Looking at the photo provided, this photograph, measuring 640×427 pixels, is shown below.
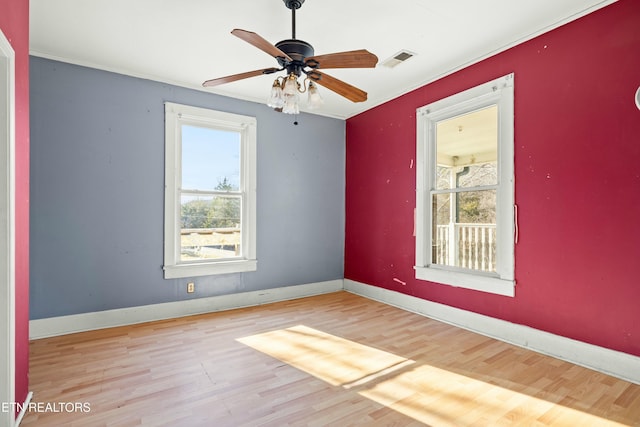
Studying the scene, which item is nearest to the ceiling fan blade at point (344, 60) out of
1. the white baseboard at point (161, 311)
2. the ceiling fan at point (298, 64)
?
Result: the ceiling fan at point (298, 64)

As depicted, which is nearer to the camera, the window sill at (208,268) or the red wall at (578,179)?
the red wall at (578,179)

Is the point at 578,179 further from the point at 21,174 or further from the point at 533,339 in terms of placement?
the point at 21,174

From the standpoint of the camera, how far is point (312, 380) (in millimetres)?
2285

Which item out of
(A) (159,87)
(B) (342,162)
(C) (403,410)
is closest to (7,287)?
(C) (403,410)

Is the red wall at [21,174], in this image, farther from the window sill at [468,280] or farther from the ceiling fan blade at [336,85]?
the window sill at [468,280]

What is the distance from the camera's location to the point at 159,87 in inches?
145

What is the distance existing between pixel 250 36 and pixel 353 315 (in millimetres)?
3025

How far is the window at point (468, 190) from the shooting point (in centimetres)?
298

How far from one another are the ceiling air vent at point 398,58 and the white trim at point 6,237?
9.33ft

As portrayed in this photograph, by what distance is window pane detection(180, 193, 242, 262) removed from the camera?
12.7ft

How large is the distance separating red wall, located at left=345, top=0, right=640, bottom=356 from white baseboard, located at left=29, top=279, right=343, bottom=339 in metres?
2.17

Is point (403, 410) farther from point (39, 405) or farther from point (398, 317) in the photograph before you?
point (39, 405)

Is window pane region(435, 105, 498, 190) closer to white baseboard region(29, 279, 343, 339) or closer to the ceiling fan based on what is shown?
the ceiling fan

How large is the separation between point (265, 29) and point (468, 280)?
3.00m
